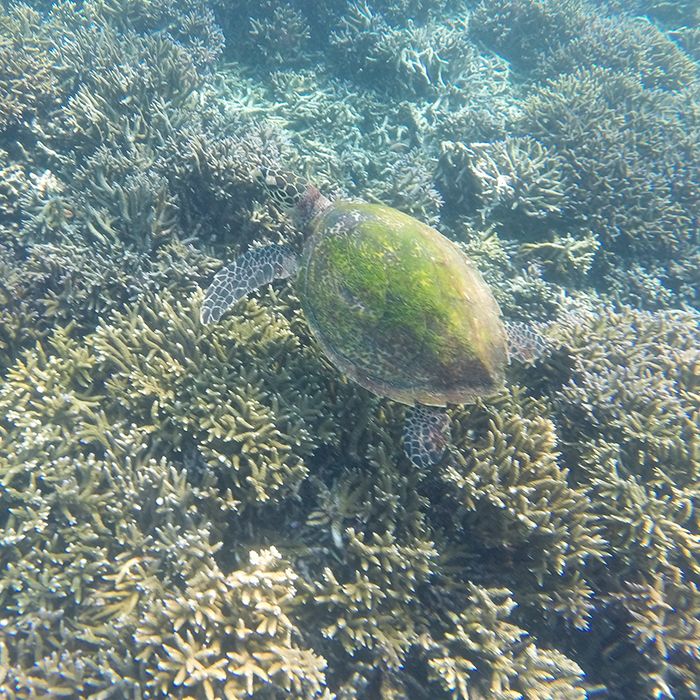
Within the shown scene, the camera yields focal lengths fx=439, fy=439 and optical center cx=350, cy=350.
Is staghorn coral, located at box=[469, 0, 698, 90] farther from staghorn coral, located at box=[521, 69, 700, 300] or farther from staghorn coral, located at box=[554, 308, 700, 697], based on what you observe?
staghorn coral, located at box=[554, 308, 700, 697]

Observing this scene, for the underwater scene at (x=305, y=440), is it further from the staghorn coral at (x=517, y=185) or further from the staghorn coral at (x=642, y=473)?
the staghorn coral at (x=517, y=185)

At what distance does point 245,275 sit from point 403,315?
1.67 metres

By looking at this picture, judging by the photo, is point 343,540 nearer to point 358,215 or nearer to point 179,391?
point 179,391

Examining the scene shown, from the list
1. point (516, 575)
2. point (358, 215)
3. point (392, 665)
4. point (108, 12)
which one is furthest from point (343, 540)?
point (108, 12)

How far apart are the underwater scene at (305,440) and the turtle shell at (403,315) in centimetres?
2

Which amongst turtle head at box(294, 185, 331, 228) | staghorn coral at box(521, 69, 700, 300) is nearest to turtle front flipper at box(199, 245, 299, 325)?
turtle head at box(294, 185, 331, 228)

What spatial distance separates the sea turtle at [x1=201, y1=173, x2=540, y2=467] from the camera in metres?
3.31

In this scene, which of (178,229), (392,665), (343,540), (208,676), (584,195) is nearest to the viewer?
(208,676)

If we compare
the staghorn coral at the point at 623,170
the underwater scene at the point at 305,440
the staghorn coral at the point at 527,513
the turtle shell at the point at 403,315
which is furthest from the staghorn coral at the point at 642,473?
the staghorn coral at the point at 623,170

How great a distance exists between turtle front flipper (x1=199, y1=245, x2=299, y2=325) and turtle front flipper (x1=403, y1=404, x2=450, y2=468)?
188 cm

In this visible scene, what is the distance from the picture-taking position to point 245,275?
4.16 metres

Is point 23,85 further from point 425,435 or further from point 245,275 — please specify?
point 425,435

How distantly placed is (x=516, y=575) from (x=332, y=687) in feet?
5.23

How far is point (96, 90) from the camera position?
632cm
